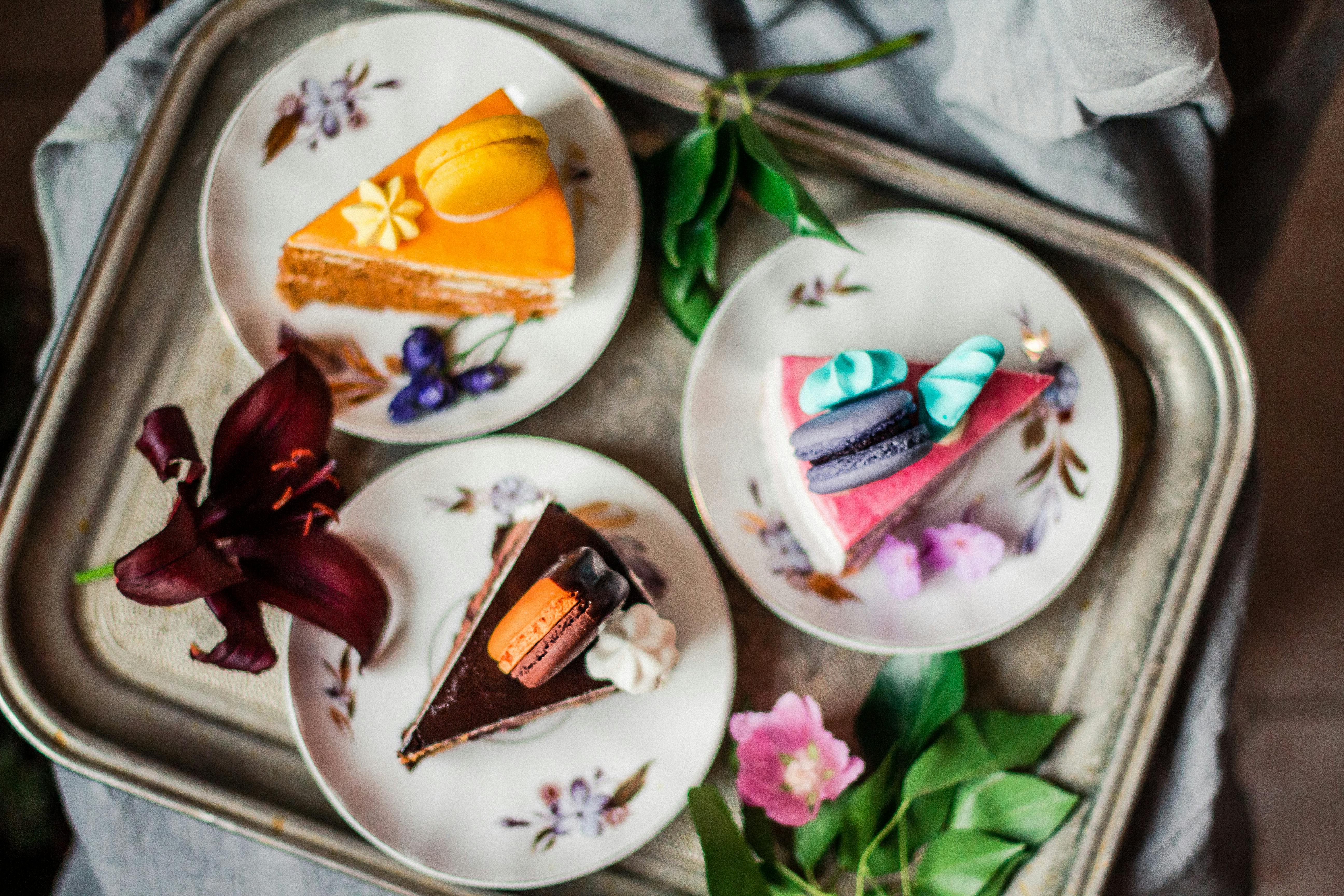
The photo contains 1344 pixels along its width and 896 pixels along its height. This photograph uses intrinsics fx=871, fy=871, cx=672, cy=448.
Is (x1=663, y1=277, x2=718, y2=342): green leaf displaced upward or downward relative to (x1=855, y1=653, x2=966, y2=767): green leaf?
upward

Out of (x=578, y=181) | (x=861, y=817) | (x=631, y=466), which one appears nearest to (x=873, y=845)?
(x=861, y=817)

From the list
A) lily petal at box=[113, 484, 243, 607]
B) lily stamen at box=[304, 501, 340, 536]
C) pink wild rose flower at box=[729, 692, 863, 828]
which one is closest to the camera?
lily petal at box=[113, 484, 243, 607]

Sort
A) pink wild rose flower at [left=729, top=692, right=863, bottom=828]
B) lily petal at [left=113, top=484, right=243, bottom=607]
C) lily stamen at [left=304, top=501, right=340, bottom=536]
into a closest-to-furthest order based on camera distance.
→ lily petal at [left=113, top=484, right=243, bottom=607]
lily stamen at [left=304, top=501, right=340, bottom=536]
pink wild rose flower at [left=729, top=692, right=863, bottom=828]

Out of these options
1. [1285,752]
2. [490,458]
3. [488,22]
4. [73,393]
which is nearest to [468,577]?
[490,458]

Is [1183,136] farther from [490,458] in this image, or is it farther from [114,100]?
[114,100]

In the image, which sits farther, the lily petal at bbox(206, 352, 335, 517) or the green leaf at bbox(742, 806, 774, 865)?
the green leaf at bbox(742, 806, 774, 865)

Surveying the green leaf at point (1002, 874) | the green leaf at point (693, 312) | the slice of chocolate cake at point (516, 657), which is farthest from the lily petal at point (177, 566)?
the green leaf at point (1002, 874)

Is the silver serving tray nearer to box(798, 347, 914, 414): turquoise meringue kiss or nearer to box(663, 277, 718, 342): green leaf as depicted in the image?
box(663, 277, 718, 342): green leaf

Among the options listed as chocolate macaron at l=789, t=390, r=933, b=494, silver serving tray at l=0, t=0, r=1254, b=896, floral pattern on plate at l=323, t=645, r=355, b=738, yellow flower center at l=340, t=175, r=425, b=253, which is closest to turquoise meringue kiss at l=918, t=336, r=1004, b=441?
chocolate macaron at l=789, t=390, r=933, b=494
